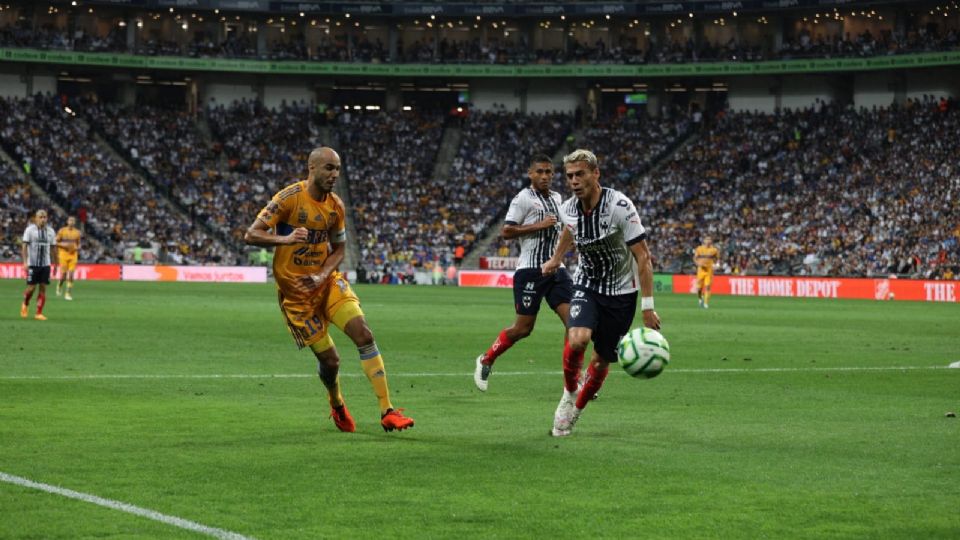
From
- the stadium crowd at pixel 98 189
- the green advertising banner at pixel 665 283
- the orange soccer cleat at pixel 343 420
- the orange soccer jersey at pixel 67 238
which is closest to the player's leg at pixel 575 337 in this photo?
the orange soccer cleat at pixel 343 420

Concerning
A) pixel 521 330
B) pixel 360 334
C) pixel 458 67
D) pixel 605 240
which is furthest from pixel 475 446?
pixel 458 67

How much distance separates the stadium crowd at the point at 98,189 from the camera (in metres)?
72.1

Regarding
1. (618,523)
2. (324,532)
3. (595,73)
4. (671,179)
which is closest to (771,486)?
(618,523)

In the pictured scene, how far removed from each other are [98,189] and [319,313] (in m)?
65.5

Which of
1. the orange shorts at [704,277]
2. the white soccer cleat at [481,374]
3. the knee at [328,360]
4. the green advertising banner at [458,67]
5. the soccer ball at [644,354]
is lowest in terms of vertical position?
the orange shorts at [704,277]

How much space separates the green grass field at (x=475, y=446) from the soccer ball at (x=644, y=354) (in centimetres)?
64

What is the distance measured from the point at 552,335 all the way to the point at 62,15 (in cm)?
6780

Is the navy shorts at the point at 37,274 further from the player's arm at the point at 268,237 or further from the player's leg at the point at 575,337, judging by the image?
the player's leg at the point at 575,337

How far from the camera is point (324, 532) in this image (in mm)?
7566

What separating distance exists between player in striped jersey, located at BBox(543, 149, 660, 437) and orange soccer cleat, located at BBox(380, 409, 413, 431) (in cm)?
134

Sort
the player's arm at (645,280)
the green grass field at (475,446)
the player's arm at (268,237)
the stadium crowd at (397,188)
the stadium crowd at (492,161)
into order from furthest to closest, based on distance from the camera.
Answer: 1. the stadium crowd at (492,161)
2. the stadium crowd at (397,188)
3. the player's arm at (268,237)
4. the player's arm at (645,280)
5. the green grass field at (475,446)

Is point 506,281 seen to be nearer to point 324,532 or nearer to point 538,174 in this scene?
point 538,174

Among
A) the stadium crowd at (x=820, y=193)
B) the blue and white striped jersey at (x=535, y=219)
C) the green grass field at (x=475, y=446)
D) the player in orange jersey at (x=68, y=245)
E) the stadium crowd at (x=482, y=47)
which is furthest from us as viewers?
the stadium crowd at (x=482, y=47)

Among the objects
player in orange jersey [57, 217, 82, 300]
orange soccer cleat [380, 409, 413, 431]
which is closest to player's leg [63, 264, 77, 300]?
player in orange jersey [57, 217, 82, 300]
